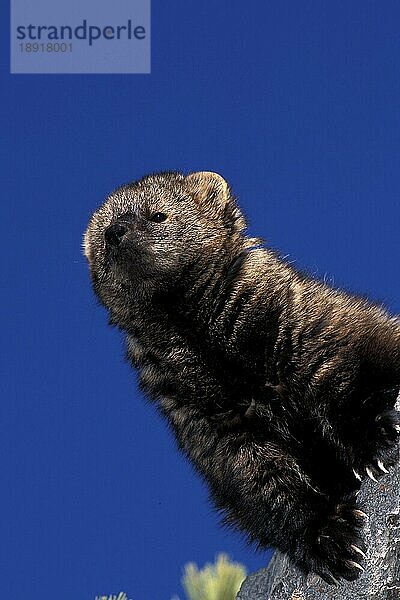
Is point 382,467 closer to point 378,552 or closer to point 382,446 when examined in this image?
point 382,446

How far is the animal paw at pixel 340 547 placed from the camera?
3025 mm

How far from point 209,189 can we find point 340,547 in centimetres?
182

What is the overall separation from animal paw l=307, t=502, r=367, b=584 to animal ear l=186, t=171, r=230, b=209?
5.19 ft

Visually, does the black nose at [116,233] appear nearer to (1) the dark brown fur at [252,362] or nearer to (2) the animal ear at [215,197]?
(1) the dark brown fur at [252,362]

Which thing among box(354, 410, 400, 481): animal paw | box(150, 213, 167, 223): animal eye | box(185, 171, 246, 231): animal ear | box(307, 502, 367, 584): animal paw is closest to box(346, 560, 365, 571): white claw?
box(307, 502, 367, 584): animal paw

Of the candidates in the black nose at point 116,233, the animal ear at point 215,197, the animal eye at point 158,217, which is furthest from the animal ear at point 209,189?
the black nose at point 116,233

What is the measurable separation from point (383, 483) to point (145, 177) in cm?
196

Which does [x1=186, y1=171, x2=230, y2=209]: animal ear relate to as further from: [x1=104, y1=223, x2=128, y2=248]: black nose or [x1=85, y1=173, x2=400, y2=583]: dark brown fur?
[x1=104, y1=223, x2=128, y2=248]: black nose

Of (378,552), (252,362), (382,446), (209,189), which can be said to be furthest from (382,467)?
(209,189)

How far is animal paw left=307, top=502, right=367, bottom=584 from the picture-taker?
9.93ft

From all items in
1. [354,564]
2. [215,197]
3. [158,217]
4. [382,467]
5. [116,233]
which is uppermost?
[215,197]

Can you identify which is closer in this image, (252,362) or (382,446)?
(382,446)

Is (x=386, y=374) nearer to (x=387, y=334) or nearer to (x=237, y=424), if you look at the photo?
(x=387, y=334)

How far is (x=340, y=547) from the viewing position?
9.98 ft
